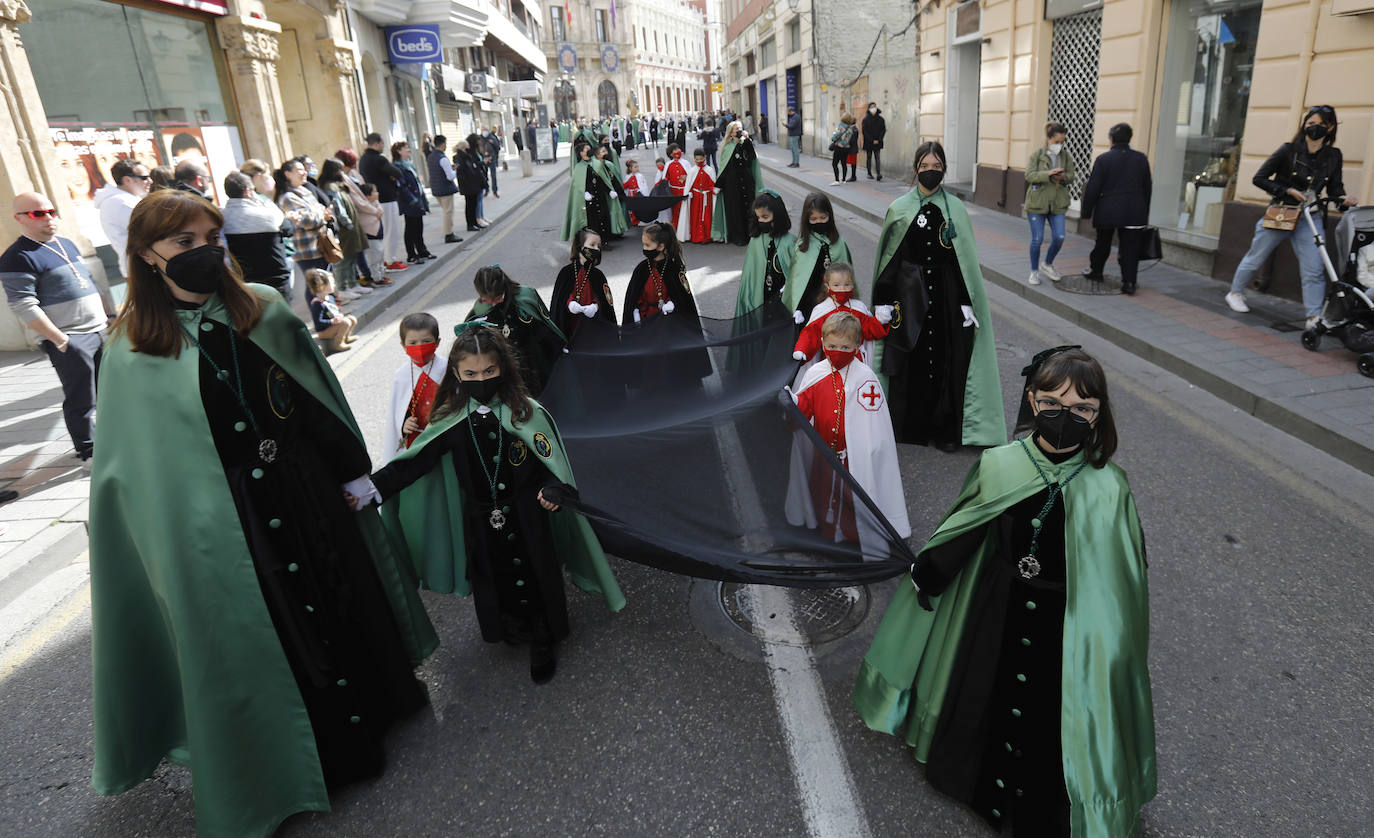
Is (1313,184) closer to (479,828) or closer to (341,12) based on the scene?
(479,828)

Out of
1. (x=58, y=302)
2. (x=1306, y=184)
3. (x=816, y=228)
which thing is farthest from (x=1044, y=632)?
(x=1306, y=184)

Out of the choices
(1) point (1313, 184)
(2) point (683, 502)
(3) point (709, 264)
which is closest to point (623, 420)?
(2) point (683, 502)

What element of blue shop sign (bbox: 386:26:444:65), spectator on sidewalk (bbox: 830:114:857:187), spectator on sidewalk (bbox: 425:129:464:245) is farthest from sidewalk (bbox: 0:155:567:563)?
spectator on sidewalk (bbox: 830:114:857:187)

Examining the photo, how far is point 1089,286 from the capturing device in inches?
377

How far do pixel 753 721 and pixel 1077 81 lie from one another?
1374cm

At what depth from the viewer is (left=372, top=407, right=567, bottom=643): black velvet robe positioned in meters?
3.36

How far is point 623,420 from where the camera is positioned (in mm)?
4543

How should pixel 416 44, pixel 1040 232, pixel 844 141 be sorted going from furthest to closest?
pixel 416 44
pixel 844 141
pixel 1040 232

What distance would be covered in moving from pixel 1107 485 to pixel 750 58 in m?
53.4

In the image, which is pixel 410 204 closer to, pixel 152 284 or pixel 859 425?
pixel 859 425

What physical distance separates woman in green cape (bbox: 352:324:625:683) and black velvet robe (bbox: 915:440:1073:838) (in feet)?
4.98

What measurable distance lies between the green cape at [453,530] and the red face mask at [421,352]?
931mm

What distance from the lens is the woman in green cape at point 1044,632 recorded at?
7.65 feet

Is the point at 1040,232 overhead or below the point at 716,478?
overhead
